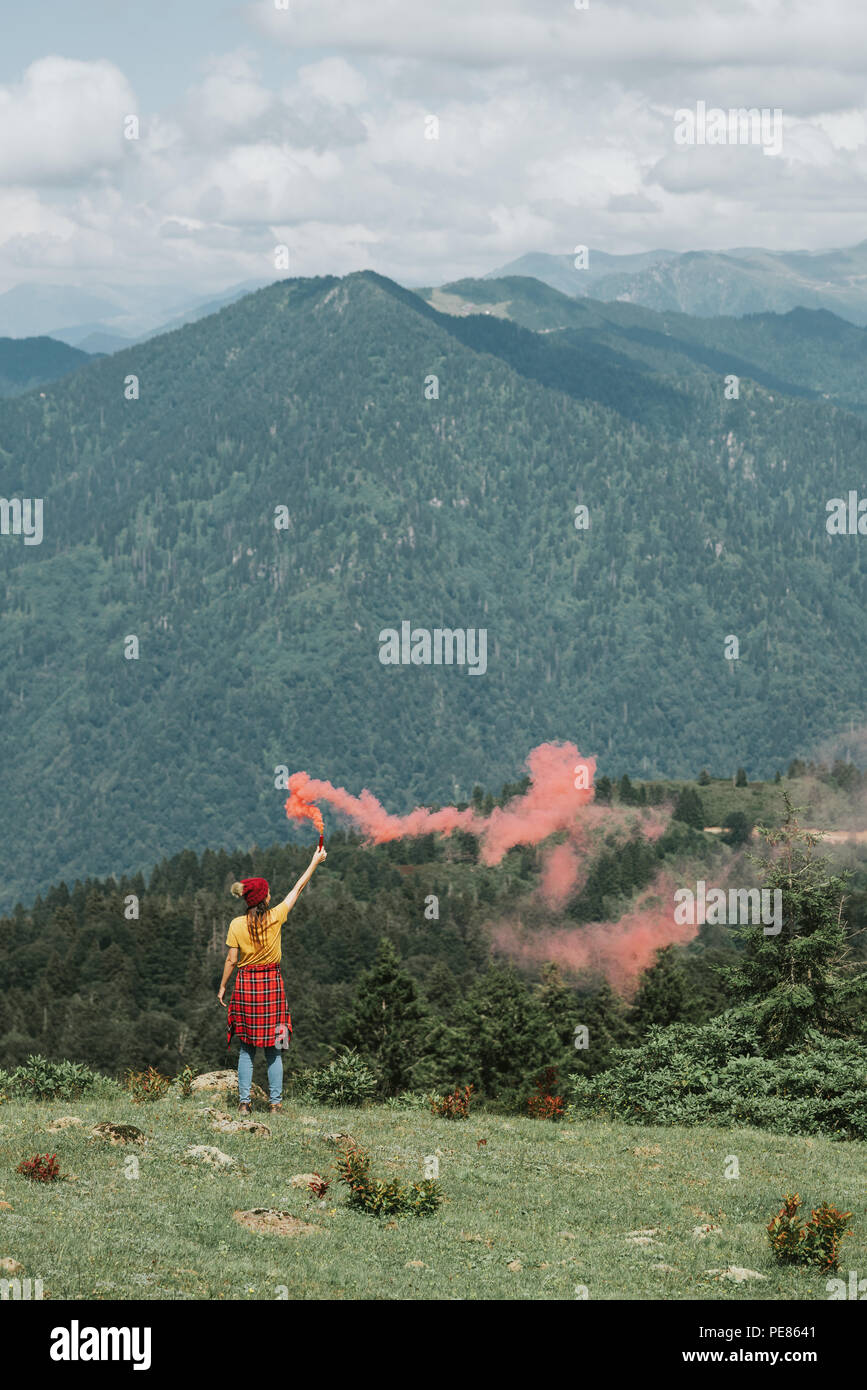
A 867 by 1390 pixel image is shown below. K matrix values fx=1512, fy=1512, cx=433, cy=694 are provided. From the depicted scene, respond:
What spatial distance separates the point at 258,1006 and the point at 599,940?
553 feet

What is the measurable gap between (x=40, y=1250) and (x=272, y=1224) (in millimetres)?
4093

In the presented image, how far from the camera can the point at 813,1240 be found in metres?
23.4

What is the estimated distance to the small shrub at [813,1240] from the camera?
23297mm

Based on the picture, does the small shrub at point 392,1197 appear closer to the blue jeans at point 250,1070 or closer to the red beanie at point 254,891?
the blue jeans at point 250,1070

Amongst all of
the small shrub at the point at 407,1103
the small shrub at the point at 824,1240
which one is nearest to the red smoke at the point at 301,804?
the small shrub at the point at 407,1103

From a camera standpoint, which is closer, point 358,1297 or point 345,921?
point 358,1297

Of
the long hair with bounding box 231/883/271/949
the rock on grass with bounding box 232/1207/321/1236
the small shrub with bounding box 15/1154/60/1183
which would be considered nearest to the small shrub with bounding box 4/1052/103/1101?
the long hair with bounding box 231/883/271/949

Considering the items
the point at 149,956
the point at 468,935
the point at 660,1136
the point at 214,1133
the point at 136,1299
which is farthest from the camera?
the point at 468,935

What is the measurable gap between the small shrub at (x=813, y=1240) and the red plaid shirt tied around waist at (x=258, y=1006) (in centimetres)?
1005

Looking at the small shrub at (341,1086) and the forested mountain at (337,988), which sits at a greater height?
the small shrub at (341,1086)

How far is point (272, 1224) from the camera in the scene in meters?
24.1

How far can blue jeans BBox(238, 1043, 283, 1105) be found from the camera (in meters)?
30.1
